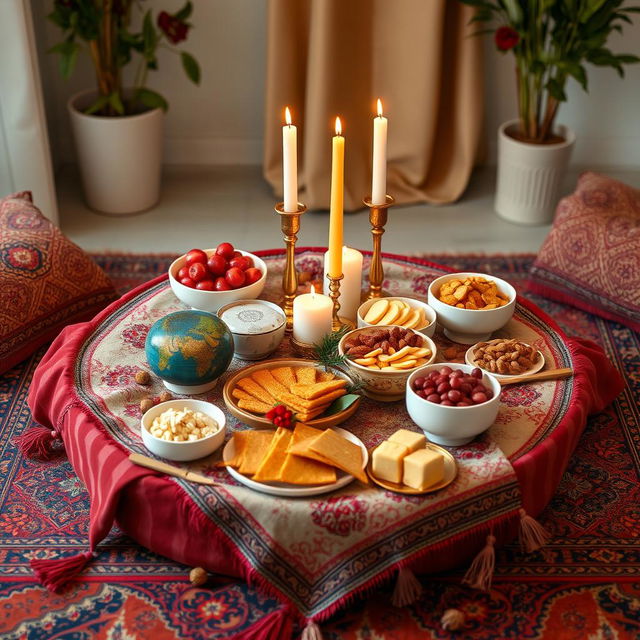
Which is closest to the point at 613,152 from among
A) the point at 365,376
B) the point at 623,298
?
the point at 623,298

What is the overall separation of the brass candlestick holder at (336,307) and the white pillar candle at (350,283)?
3 cm

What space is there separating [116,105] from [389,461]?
7.53 ft

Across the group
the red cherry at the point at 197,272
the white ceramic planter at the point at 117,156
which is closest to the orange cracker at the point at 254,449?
the red cherry at the point at 197,272

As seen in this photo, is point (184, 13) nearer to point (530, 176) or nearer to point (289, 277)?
point (530, 176)

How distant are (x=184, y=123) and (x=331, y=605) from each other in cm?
295

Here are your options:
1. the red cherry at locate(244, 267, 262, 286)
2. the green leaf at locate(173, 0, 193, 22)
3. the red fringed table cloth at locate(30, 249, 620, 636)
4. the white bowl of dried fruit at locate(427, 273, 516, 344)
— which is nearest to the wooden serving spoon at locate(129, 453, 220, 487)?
the red fringed table cloth at locate(30, 249, 620, 636)

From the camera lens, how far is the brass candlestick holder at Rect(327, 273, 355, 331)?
2205 mm

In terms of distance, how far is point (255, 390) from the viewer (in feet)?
6.76

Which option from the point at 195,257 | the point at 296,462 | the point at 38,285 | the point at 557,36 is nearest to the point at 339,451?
the point at 296,462

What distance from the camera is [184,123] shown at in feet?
14.0

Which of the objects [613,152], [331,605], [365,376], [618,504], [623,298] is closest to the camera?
[331,605]

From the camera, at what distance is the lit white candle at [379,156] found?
2.09 meters

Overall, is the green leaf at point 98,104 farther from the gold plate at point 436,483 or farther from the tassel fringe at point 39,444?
the gold plate at point 436,483

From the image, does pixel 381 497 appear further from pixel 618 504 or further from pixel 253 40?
pixel 253 40
